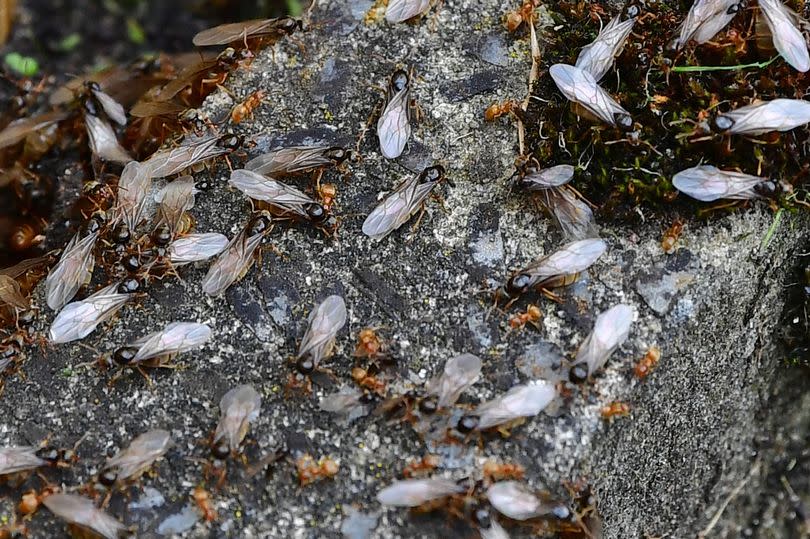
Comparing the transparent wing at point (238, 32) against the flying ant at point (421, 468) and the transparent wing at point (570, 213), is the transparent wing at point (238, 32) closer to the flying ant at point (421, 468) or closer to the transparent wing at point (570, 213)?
the transparent wing at point (570, 213)

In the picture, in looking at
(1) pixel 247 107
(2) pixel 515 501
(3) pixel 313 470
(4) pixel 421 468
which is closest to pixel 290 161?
(1) pixel 247 107

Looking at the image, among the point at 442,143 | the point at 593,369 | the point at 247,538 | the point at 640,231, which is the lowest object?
the point at 247,538

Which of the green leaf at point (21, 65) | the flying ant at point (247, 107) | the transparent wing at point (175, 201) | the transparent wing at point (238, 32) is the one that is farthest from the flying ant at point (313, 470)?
the green leaf at point (21, 65)

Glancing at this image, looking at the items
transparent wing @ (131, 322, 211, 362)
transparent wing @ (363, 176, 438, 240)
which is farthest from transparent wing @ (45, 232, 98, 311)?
transparent wing @ (363, 176, 438, 240)

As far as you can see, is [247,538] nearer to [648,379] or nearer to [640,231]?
[648,379]

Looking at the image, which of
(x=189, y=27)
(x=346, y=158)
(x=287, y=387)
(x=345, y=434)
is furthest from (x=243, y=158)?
(x=189, y=27)
